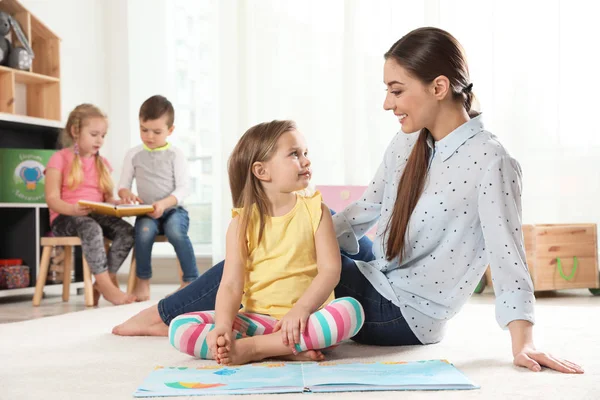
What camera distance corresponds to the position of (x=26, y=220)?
10.3 feet

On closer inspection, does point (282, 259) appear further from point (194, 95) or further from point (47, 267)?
point (194, 95)

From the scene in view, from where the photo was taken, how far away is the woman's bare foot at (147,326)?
1.88m

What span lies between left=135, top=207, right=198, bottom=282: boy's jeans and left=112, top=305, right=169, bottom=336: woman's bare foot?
3.28 feet

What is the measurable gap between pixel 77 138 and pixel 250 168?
171cm

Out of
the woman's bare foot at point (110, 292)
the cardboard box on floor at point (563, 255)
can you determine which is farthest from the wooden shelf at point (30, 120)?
the cardboard box on floor at point (563, 255)

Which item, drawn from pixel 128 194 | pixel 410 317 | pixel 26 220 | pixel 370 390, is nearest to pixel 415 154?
pixel 410 317

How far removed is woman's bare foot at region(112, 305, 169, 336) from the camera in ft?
6.15

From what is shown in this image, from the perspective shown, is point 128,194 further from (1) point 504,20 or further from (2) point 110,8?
(1) point 504,20

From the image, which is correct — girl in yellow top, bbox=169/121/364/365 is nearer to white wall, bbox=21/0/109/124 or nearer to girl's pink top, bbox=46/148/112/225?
girl's pink top, bbox=46/148/112/225

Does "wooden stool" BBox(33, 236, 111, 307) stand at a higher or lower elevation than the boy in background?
lower

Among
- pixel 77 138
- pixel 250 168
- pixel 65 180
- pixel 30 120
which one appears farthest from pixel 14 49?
pixel 250 168

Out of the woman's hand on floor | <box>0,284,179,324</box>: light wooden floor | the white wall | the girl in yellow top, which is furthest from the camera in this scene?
the white wall

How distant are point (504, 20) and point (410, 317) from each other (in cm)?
213

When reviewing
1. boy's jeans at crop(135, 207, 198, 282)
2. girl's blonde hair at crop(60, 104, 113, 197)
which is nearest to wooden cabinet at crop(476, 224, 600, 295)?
boy's jeans at crop(135, 207, 198, 282)
